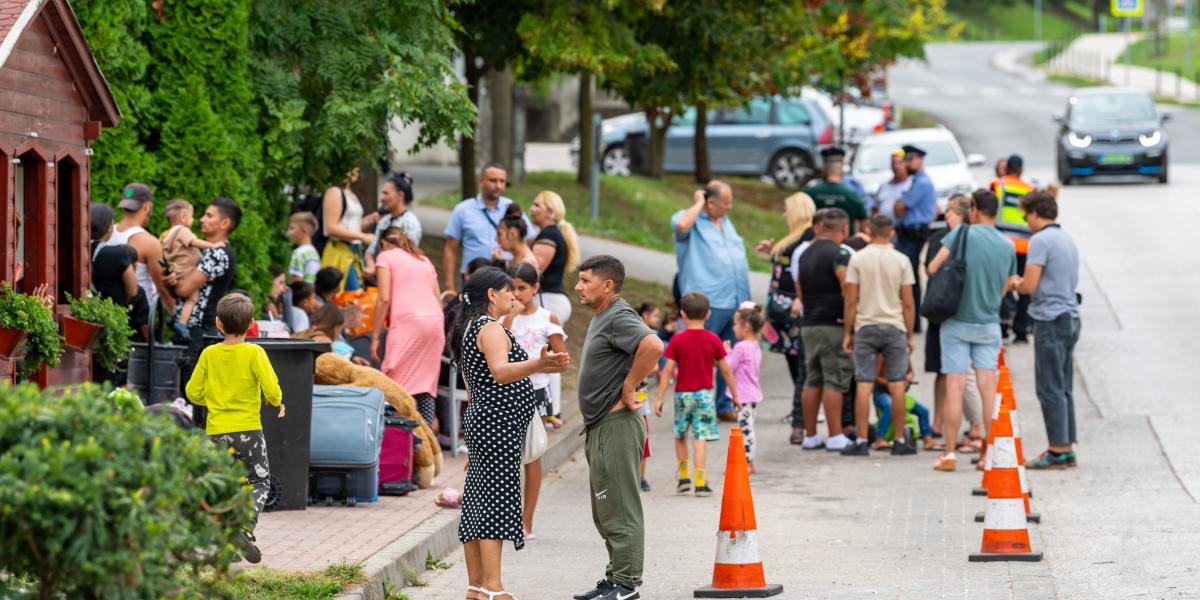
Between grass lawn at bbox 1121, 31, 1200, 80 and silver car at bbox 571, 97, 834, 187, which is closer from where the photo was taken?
silver car at bbox 571, 97, 834, 187

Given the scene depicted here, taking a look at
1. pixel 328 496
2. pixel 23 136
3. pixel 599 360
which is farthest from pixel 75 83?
pixel 599 360

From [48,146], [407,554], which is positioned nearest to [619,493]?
[407,554]

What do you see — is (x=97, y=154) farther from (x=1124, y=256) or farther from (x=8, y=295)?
(x=1124, y=256)

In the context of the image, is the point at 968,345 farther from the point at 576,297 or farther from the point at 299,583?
the point at 576,297

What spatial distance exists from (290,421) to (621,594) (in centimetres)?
278

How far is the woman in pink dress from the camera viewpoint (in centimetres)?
1168

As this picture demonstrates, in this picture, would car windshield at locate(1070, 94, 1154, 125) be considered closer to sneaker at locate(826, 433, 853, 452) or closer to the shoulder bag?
sneaker at locate(826, 433, 853, 452)

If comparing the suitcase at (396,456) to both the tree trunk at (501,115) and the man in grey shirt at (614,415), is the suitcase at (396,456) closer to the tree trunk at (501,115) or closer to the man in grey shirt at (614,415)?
the man in grey shirt at (614,415)

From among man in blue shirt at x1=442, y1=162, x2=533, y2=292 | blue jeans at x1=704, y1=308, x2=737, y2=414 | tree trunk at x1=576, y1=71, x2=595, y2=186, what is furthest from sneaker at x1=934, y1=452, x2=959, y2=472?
tree trunk at x1=576, y1=71, x2=595, y2=186

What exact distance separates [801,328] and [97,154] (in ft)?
17.8

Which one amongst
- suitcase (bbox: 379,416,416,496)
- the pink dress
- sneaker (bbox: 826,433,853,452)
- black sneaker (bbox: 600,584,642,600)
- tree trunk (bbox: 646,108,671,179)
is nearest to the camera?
black sneaker (bbox: 600,584,642,600)

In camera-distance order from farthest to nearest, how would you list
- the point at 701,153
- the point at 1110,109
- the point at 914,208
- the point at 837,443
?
the point at 1110,109 → the point at 701,153 → the point at 914,208 → the point at 837,443

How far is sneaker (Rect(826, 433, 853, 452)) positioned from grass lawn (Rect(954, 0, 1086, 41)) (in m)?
82.5

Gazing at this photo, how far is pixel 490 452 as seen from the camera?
26.0 feet
